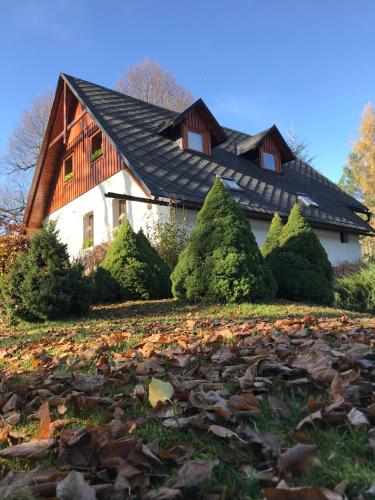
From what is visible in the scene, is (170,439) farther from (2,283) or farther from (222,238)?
(2,283)

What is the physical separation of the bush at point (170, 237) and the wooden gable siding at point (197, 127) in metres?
4.66

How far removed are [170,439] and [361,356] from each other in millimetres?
1354

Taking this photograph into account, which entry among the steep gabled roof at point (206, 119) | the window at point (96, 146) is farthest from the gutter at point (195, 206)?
the steep gabled roof at point (206, 119)

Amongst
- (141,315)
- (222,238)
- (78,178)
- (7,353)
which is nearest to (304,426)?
(7,353)

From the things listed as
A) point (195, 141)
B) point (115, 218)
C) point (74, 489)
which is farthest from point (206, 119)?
point (74, 489)

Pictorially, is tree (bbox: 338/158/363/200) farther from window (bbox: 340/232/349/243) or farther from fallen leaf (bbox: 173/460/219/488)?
fallen leaf (bbox: 173/460/219/488)

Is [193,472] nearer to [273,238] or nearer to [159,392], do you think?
[159,392]

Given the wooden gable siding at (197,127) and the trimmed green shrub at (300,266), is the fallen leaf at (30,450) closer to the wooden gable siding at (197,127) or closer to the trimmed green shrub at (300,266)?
the trimmed green shrub at (300,266)

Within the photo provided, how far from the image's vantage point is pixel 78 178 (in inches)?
655

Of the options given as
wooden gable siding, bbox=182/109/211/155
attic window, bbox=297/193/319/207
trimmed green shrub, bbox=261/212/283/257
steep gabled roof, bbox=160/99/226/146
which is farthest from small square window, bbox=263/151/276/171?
trimmed green shrub, bbox=261/212/283/257

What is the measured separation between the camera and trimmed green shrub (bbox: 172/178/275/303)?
703 centimetres

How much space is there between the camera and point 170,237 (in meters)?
10.5

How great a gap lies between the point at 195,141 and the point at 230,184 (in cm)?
262

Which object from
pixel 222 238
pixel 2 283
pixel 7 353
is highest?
pixel 222 238
